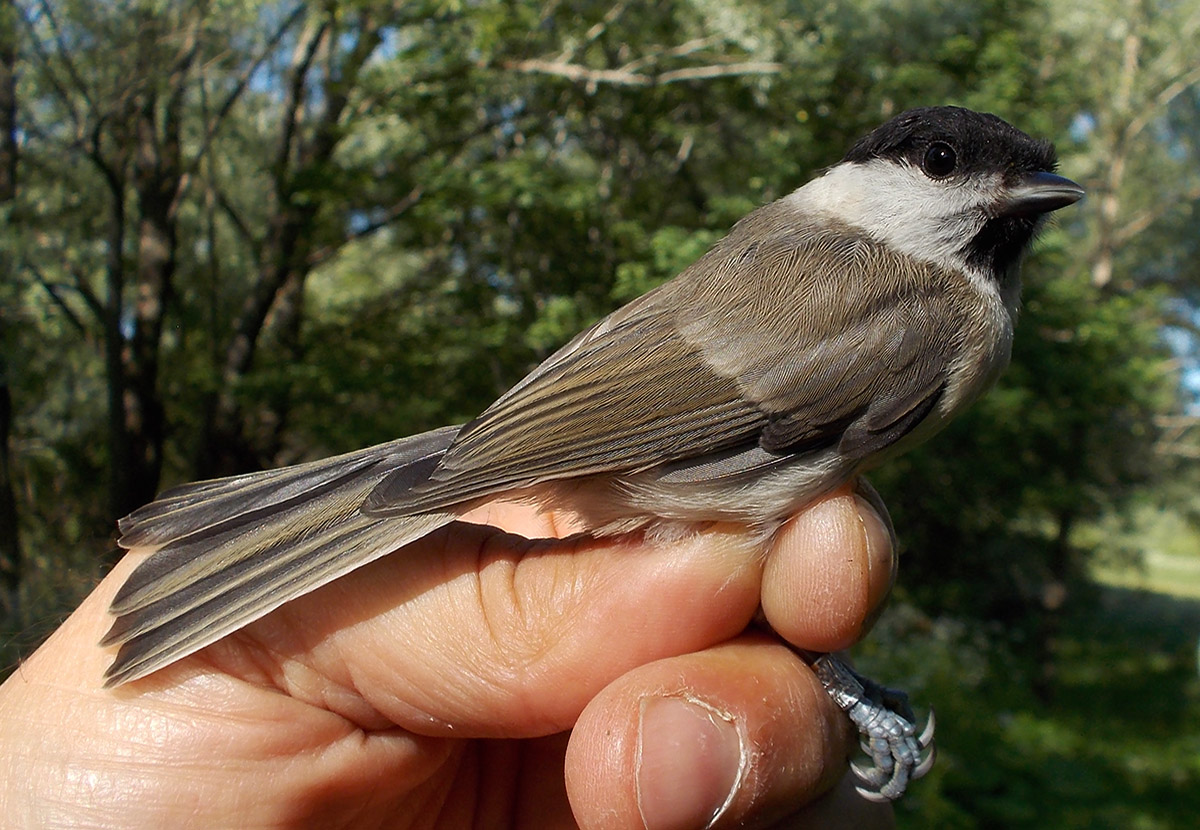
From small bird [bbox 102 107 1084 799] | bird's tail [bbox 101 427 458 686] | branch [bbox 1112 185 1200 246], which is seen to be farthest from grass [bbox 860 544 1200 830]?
branch [bbox 1112 185 1200 246]

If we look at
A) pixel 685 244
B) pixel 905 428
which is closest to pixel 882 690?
pixel 905 428

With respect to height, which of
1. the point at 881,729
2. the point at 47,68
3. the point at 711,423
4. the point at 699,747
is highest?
the point at 47,68

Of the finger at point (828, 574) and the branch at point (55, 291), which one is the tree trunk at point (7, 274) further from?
the finger at point (828, 574)

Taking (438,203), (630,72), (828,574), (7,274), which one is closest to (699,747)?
(828,574)

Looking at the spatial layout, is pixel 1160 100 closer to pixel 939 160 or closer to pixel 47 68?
pixel 939 160

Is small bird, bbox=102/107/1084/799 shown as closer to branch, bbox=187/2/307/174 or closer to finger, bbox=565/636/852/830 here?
finger, bbox=565/636/852/830

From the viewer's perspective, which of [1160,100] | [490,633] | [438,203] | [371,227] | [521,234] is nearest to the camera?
[490,633]

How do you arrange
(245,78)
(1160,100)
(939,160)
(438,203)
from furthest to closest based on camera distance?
(1160,100), (245,78), (438,203), (939,160)
